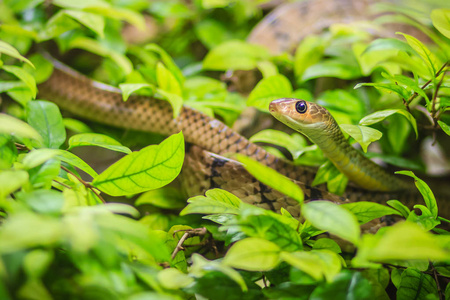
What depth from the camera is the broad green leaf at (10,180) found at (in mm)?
663

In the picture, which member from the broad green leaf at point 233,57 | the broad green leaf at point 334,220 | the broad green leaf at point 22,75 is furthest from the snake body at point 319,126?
the broad green leaf at point 22,75

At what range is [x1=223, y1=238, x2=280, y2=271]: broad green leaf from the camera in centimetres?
70

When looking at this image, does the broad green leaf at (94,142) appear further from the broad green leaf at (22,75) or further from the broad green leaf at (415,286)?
the broad green leaf at (415,286)

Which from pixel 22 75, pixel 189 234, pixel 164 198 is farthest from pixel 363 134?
pixel 22 75

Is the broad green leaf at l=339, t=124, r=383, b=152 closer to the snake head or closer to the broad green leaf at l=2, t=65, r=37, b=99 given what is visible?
the snake head

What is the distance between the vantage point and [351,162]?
49.1 inches

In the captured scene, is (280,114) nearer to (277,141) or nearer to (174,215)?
(277,141)

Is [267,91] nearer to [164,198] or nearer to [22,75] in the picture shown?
[164,198]

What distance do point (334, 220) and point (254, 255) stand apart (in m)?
0.18

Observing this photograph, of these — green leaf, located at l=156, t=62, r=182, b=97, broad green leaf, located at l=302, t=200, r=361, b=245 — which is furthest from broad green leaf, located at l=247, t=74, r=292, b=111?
broad green leaf, located at l=302, t=200, r=361, b=245

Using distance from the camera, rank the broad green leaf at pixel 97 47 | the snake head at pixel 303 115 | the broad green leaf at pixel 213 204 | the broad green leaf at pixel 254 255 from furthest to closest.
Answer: the broad green leaf at pixel 97 47
the snake head at pixel 303 115
the broad green leaf at pixel 213 204
the broad green leaf at pixel 254 255

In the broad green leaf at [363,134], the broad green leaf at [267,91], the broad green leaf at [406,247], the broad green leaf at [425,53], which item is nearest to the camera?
the broad green leaf at [406,247]

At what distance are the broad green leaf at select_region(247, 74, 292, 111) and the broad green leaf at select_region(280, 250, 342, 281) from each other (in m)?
0.67

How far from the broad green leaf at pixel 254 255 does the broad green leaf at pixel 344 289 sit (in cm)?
13
